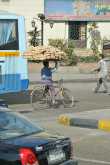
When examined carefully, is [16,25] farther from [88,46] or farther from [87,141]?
[88,46]

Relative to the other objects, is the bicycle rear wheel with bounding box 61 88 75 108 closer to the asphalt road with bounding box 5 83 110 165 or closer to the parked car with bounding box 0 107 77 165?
the asphalt road with bounding box 5 83 110 165

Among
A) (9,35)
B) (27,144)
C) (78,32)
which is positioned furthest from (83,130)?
(78,32)

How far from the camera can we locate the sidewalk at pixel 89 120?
15844 millimetres

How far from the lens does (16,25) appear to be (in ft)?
70.2

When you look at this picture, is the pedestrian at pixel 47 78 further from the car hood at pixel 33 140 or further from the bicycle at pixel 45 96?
the car hood at pixel 33 140

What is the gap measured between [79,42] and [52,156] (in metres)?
46.4

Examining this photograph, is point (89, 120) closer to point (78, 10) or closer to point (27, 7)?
point (27, 7)

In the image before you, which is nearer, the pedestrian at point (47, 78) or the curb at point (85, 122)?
the curb at point (85, 122)

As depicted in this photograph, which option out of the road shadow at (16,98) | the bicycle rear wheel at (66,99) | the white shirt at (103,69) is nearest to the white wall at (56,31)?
the white shirt at (103,69)

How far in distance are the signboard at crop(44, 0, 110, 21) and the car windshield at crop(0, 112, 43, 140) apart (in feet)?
150

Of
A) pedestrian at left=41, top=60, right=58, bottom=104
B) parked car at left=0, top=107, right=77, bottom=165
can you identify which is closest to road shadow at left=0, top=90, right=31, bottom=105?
pedestrian at left=41, top=60, right=58, bottom=104

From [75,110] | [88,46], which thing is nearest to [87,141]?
[75,110]

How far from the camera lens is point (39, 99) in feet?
67.0

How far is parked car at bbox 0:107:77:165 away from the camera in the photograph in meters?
7.52
